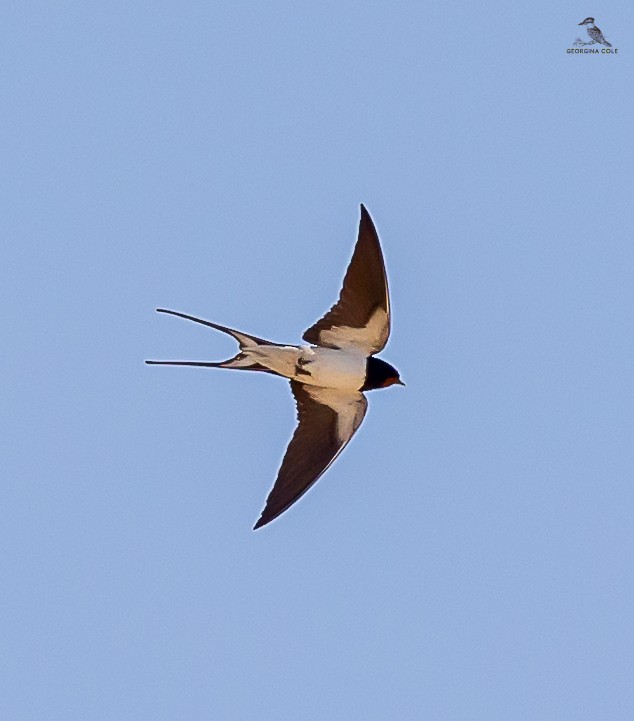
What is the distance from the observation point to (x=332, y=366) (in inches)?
332

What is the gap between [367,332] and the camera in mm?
8391

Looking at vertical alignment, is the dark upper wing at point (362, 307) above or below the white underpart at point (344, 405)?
above

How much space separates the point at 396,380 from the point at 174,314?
5.23 feet

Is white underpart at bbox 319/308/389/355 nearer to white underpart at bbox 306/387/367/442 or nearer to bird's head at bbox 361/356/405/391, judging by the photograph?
bird's head at bbox 361/356/405/391

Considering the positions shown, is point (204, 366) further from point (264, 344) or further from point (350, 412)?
point (350, 412)

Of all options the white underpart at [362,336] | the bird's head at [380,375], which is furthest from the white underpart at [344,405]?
the white underpart at [362,336]

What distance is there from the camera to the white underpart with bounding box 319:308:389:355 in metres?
8.34

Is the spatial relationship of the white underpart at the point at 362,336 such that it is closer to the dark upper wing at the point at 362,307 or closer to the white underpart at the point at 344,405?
the dark upper wing at the point at 362,307

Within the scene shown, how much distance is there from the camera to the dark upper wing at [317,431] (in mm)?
8359

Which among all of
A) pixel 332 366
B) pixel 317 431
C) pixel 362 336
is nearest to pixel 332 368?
pixel 332 366

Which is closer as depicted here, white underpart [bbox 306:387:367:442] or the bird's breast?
the bird's breast

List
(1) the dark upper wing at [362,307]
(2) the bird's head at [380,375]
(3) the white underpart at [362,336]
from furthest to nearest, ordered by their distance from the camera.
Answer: (2) the bird's head at [380,375], (3) the white underpart at [362,336], (1) the dark upper wing at [362,307]

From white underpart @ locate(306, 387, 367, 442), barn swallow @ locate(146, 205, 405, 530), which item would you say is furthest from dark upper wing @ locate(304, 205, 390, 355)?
white underpart @ locate(306, 387, 367, 442)

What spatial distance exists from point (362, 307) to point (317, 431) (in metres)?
0.73
